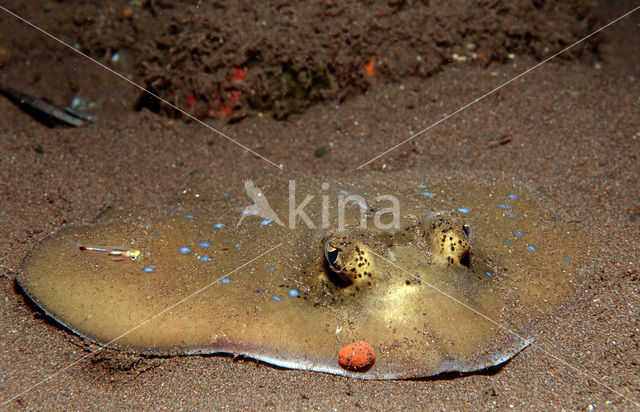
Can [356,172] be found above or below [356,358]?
above

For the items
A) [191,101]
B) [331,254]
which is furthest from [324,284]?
[191,101]

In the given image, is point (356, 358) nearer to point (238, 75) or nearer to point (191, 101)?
point (238, 75)

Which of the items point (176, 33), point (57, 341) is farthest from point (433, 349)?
point (176, 33)

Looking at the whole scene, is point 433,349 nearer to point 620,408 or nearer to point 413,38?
point 620,408

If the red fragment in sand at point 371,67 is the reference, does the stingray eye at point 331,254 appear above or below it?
below

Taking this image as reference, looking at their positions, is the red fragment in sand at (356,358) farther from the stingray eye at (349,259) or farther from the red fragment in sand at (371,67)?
the red fragment in sand at (371,67)

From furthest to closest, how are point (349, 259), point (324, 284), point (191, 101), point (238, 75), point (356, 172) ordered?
point (191, 101)
point (238, 75)
point (356, 172)
point (324, 284)
point (349, 259)

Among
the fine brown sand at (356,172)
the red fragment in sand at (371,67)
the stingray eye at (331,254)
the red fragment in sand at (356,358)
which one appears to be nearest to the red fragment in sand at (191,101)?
the fine brown sand at (356,172)

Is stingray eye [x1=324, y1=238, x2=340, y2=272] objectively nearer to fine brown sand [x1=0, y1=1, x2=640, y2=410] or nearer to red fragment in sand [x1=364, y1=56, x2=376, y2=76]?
fine brown sand [x1=0, y1=1, x2=640, y2=410]
